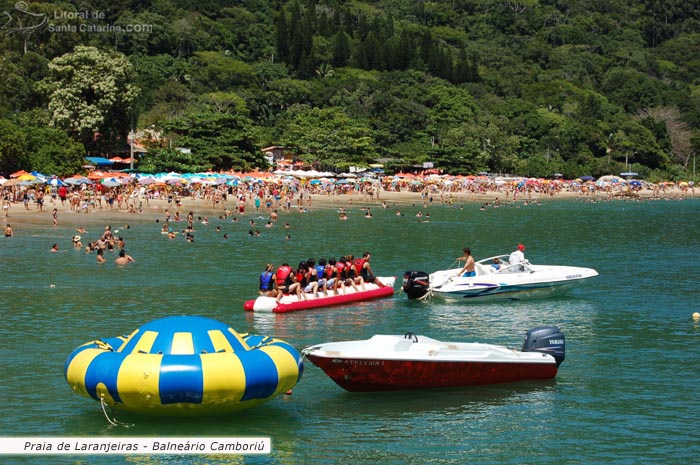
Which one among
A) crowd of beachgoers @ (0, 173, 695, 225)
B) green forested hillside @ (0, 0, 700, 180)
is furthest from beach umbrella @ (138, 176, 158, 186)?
green forested hillside @ (0, 0, 700, 180)

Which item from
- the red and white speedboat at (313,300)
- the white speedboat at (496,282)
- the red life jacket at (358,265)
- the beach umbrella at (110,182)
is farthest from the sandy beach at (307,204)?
the white speedboat at (496,282)

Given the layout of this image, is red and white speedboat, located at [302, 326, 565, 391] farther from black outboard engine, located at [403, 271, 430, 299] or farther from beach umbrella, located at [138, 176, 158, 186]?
beach umbrella, located at [138, 176, 158, 186]

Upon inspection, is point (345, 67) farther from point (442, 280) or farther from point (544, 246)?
point (442, 280)

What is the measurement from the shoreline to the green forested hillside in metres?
8.93

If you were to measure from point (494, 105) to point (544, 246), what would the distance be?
10750cm

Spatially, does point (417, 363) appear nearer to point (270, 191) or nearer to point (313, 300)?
point (313, 300)

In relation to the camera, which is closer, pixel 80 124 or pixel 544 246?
pixel 544 246

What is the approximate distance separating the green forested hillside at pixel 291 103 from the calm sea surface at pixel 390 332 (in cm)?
3647

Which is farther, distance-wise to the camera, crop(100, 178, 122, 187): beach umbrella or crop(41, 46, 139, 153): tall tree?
crop(41, 46, 139, 153): tall tree

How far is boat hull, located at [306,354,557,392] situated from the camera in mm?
19750

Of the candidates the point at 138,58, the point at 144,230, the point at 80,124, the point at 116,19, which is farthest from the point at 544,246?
the point at 116,19

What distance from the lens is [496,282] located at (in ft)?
105

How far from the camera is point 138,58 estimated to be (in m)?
162

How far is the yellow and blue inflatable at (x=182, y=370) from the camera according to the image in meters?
16.7
